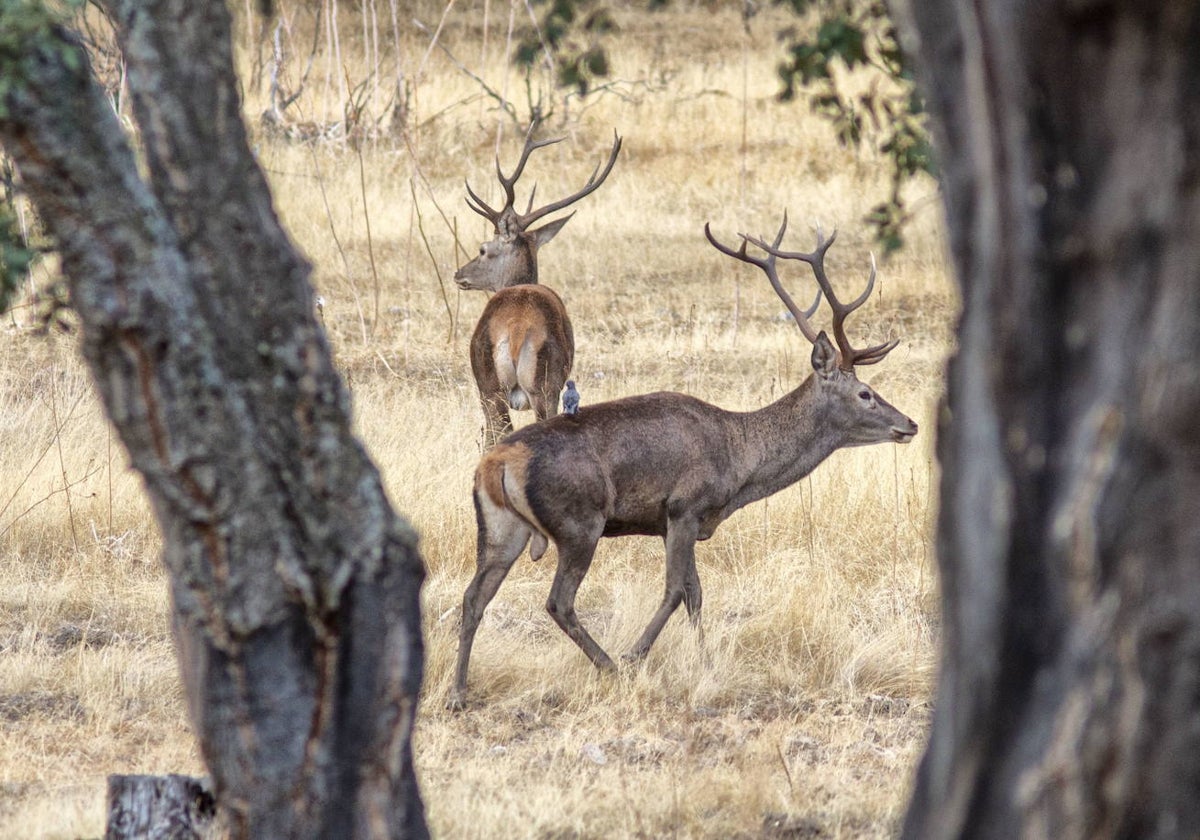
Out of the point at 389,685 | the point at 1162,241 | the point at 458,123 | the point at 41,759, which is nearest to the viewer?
the point at 1162,241

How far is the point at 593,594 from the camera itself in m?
7.21

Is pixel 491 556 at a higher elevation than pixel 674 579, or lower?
higher

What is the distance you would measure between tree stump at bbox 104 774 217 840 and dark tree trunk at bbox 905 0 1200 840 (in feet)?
6.46

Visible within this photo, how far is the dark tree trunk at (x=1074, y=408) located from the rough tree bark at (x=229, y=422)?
1246mm

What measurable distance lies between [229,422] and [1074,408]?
5.10ft

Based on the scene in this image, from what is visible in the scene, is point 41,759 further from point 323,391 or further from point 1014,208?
point 1014,208

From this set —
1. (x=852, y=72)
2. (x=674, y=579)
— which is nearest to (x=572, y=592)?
(x=674, y=579)

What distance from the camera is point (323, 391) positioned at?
9.82 ft

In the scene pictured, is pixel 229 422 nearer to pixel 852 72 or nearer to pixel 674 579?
pixel 852 72

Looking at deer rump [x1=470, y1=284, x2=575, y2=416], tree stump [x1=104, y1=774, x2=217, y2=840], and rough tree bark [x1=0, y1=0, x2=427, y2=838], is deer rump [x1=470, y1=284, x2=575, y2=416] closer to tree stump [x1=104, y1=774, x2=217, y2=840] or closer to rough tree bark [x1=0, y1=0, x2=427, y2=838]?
tree stump [x1=104, y1=774, x2=217, y2=840]

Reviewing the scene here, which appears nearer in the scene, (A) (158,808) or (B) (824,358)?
(A) (158,808)

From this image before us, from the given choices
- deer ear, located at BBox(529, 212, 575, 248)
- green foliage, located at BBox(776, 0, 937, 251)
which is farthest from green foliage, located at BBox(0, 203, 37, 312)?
deer ear, located at BBox(529, 212, 575, 248)

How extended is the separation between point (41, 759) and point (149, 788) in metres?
1.77

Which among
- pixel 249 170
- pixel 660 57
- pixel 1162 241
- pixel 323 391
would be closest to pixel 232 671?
pixel 323 391
